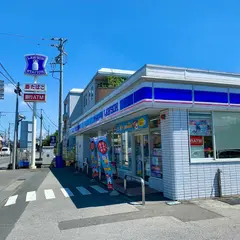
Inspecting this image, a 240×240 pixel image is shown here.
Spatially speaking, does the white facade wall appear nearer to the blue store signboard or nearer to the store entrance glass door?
the blue store signboard

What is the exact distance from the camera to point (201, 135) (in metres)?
8.66

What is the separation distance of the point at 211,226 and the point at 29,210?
5178 millimetres

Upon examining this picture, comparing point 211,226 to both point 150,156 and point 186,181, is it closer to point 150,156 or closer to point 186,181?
point 186,181

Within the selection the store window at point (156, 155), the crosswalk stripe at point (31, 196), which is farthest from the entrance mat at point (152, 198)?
the crosswalk stripe at point (31, 196)

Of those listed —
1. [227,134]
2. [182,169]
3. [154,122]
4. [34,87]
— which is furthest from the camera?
[34,87]

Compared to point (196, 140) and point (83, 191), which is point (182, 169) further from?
point (83, 191)

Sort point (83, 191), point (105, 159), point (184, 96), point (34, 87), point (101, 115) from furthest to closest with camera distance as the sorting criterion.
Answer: point (34, 87) < point (101, 115) < point (83, 191) < point (105, 159) < point (184, 96)

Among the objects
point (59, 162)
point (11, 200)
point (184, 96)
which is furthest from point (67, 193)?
point (59, 162)

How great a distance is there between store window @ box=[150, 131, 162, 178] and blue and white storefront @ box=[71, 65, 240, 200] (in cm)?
4

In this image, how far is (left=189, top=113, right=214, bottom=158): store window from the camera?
8.50 m

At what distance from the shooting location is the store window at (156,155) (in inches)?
380

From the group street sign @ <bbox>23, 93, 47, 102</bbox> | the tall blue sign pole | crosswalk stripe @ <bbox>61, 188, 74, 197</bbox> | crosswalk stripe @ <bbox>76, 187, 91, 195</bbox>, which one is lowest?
crosswalk stripe @ <bbox>61, 188, 74, 197</bbox>

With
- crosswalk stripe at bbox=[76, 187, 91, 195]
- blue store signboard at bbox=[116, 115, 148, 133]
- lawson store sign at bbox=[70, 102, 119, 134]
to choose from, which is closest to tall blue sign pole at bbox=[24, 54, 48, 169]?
lawson store sign at bbox=[70, 102, 119, 134]

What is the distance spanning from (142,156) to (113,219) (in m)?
5.27
